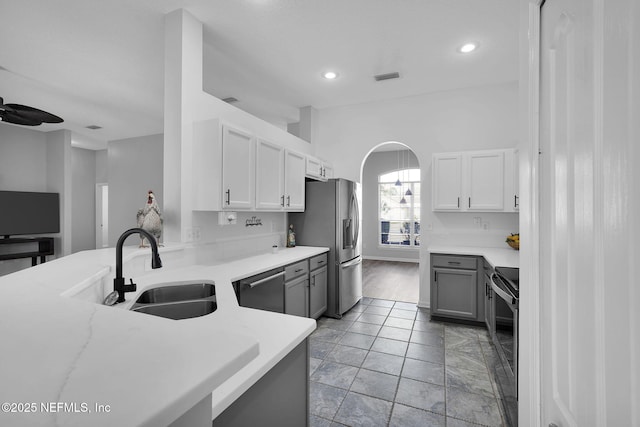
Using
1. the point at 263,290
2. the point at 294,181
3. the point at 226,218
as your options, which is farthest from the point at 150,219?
the point at 294,181

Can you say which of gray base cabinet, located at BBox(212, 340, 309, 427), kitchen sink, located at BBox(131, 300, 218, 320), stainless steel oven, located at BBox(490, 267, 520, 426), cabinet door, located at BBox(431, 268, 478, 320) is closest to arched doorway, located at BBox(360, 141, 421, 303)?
cabinet door, located at BBox(431, 268, 478, 320)

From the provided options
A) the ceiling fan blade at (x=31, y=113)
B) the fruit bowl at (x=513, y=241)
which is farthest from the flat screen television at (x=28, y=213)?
the fruit bowl at (x=513, y=241)

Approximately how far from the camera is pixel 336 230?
3.79 m

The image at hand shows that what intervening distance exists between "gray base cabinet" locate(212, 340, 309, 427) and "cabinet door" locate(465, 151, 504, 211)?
3212 mm

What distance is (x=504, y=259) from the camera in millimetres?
2910

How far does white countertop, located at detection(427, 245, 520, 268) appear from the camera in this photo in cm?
279

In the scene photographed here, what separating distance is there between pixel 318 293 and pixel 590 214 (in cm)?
318

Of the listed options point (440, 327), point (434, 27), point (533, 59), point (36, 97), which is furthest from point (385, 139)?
point (36, 97)

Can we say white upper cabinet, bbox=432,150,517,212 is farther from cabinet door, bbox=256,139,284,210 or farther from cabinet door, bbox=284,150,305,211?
cabinet door, bbox=256,139,284,210

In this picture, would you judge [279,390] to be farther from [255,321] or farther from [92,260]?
→ [92,260]

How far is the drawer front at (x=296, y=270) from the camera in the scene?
291 centimetres

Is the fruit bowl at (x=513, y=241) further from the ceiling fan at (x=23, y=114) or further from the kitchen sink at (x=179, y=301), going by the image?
the ceiling fan at (x=23, y=114)

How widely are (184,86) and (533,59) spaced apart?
2.45 m

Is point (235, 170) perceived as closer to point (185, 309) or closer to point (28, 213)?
point (185, 309)
